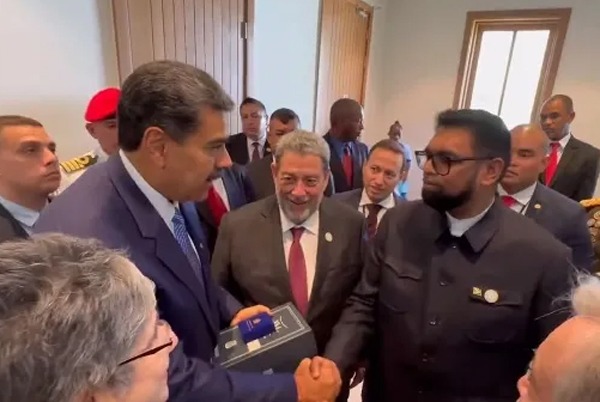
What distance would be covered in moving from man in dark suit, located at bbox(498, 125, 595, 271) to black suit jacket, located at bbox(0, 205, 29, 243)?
6.73 feet

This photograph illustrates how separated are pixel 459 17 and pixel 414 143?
5.89ft

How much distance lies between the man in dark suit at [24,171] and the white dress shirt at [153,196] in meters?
0.78

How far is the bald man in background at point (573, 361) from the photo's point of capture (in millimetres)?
583

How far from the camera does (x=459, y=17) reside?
5.38 metres

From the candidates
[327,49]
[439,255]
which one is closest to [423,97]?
[327,49]

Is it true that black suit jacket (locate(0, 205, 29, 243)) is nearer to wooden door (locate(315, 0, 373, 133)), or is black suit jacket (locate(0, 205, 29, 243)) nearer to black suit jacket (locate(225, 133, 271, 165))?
black suit jacket (locate(225, 133, 271, 165))

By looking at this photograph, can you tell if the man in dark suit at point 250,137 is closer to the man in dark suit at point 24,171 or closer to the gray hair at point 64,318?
the man in dark suit at point 24,171

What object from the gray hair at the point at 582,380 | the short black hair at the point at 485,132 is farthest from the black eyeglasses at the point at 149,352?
the short black hair at the point at 485,132

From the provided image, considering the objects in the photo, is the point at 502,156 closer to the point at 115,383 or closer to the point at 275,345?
the point at 275,345

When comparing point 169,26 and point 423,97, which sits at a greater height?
point 169,26

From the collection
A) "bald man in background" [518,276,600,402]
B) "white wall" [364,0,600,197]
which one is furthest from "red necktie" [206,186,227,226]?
"white wall" [364,0,600,197]

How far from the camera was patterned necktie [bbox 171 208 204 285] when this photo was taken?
1077 millimetres

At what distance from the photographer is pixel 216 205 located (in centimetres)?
221

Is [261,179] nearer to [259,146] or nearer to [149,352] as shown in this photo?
[259,146]
